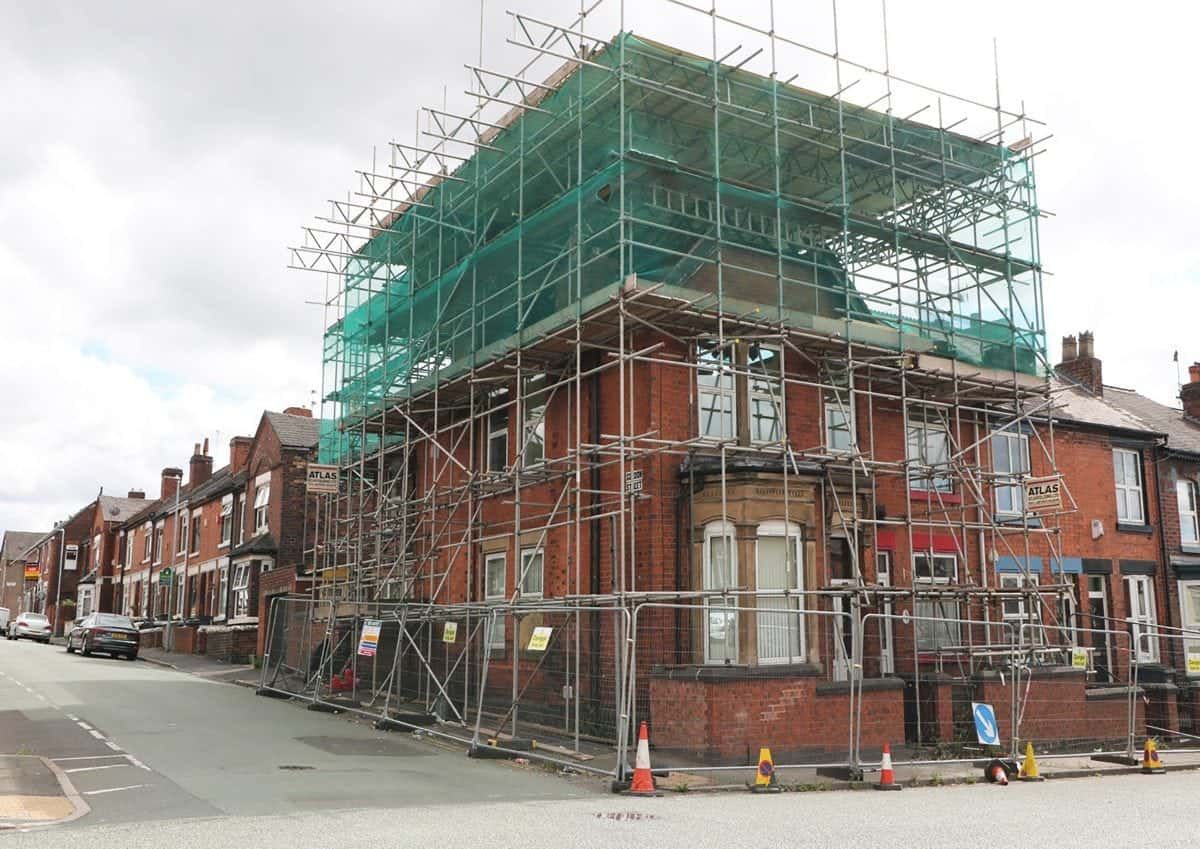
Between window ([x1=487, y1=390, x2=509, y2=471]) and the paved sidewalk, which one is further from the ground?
window ([x1=487, y1=390, x2=509, y2=471])

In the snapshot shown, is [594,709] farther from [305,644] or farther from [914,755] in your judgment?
[305,644]

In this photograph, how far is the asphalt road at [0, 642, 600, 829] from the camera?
1077cm

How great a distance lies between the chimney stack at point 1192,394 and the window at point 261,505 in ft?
92.3

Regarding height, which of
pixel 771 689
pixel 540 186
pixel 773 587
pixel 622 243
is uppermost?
pixel 540 186

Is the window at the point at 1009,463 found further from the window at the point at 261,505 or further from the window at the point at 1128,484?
the window at the point at 261,505

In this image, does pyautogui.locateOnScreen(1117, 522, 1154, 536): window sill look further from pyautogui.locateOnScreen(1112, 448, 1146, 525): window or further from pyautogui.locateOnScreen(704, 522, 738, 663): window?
pyautogui.locateOnScreen(704, 522, 738, 663): window

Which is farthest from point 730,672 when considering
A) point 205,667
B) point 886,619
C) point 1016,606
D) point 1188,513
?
point 205,667

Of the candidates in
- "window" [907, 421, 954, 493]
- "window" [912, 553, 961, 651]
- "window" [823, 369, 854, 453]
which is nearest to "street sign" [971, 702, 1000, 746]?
"window" [912, 553, 961, 651]

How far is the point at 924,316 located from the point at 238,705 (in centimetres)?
1521

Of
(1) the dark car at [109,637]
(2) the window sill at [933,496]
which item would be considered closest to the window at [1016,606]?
(2) the window sill at [933,496]

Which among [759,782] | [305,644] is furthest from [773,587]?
[305,644]

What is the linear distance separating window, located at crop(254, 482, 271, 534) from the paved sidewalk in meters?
4.70

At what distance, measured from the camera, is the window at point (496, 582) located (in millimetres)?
20109

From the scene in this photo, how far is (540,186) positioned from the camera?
20.4 metres
